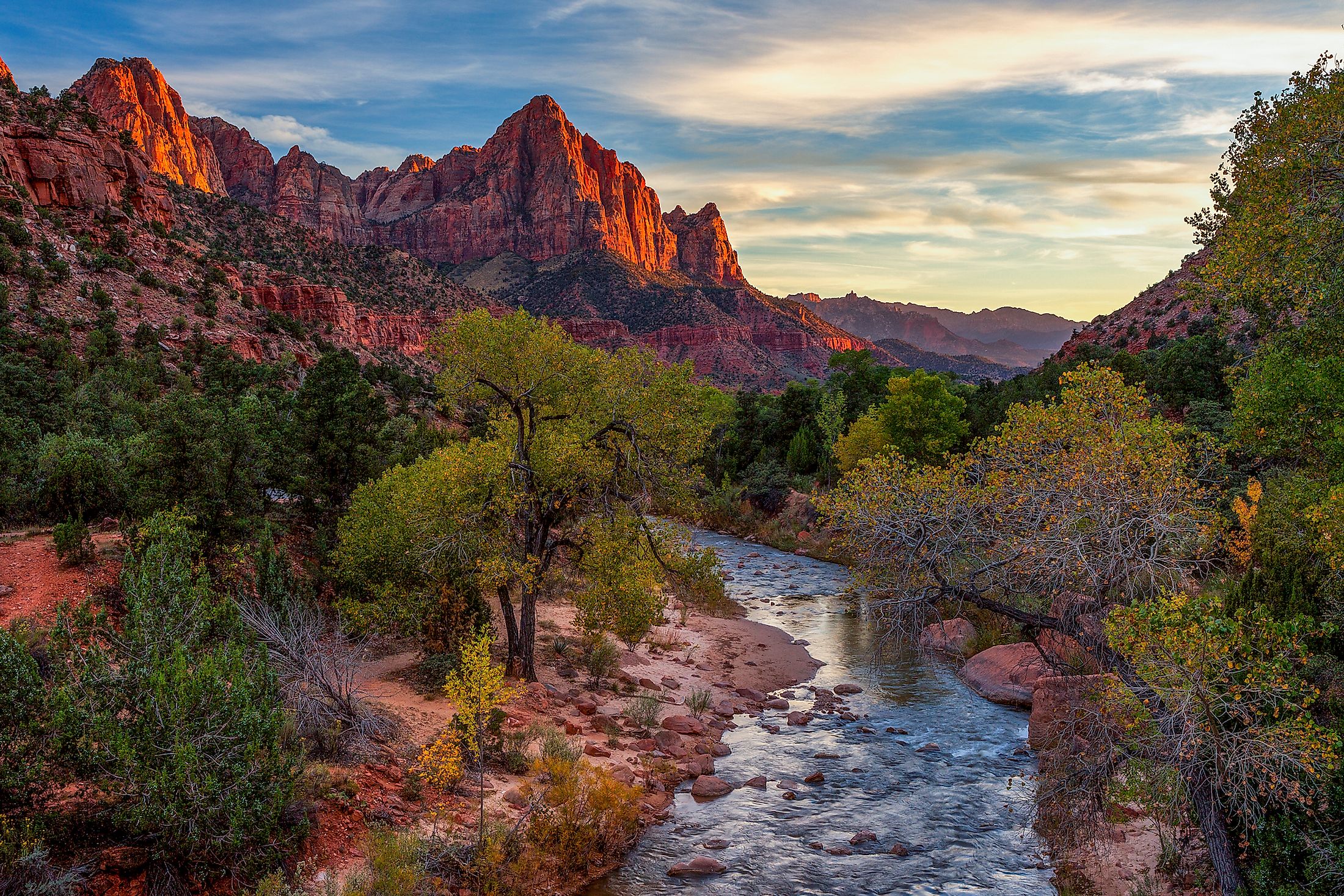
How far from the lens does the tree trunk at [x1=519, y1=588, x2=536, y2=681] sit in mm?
16719

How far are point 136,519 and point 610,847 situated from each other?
40.8 ft

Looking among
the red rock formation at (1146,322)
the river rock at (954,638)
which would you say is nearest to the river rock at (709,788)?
the river rock at (954,638)

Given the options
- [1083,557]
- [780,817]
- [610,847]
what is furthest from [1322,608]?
[610,847]

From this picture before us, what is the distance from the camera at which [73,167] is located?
136 ft

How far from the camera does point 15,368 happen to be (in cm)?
2497

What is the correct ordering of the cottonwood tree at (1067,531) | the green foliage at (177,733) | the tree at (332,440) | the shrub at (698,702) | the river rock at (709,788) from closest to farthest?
the green foliage at (177,733), the cottonwood tree at (1067,531), the river rock at (709,788), the shrub at (698,702), the tree at (332,440)

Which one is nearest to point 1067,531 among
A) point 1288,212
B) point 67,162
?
point 1288,212

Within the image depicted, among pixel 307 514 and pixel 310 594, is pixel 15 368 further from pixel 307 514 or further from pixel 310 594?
pixel 310 594

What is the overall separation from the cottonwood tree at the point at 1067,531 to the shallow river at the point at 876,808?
4151mm

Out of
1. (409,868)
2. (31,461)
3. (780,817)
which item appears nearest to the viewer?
(409,868)

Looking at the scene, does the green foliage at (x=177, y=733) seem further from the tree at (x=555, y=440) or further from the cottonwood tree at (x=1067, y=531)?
the cottonwood tree at (x=1067, y=531)

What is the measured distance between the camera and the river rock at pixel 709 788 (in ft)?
47.2

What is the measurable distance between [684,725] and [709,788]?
2813 mm

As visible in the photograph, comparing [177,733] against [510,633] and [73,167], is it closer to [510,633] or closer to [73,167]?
[510,633]
